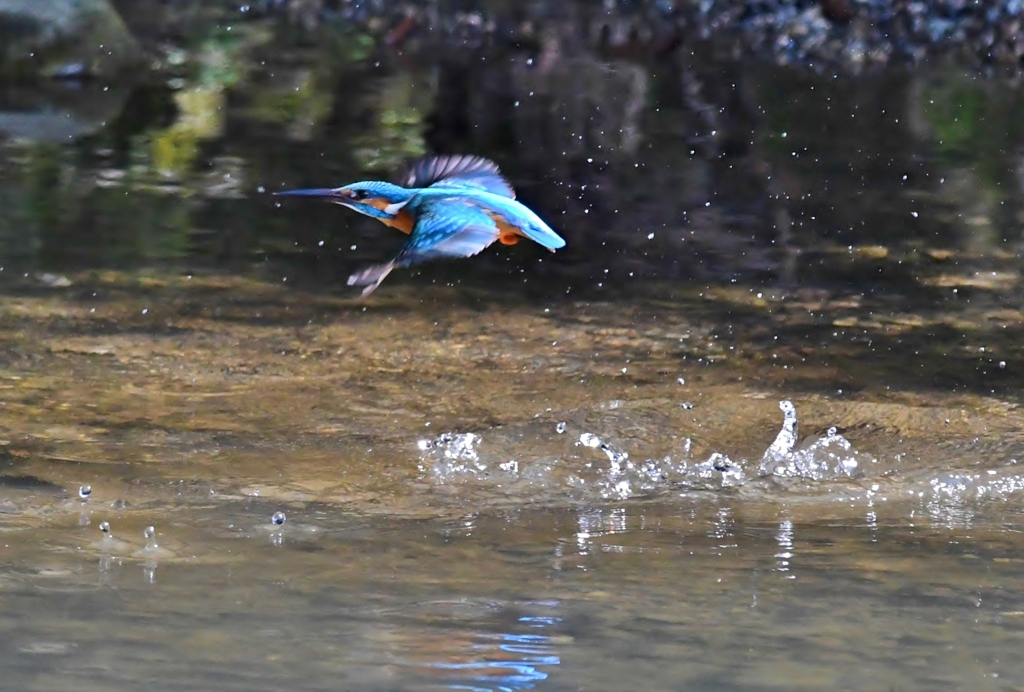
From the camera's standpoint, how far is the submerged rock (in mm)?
12398

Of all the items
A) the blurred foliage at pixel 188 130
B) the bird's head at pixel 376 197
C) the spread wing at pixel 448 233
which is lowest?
the spread wing at pixel 448 233

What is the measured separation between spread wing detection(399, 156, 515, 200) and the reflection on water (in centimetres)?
81

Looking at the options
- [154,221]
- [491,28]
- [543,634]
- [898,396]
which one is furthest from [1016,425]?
[491,28]

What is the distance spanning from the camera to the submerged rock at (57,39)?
40.7 ft

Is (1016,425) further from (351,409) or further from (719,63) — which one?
(719,63)

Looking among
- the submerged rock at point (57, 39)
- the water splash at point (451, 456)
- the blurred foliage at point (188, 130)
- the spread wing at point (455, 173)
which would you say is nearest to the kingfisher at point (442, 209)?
the spread wing at point (455, 173)

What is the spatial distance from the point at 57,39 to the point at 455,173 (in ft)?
29.7

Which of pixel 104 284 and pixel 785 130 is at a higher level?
pixel 785 130

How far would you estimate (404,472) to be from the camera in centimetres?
452

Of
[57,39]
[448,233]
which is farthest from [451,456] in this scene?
[57,39]

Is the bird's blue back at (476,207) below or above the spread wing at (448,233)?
above

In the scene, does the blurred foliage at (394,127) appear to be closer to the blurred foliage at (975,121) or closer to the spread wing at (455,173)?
the blurred foliage at (975,121)

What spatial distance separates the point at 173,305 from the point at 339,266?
99 centimetres

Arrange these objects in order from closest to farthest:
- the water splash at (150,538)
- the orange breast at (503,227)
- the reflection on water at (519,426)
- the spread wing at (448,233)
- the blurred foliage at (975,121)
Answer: the reflection on water at (519,426) → the spread wing at (448,233) → the water splash at (150,538) → the orange breast at (503,227) → the blurred foliage at (975,121)
